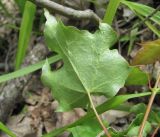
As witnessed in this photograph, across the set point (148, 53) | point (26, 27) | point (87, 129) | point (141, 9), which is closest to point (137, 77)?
point (148, 53)

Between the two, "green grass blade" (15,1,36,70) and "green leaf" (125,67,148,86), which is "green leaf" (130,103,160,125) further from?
"green grass blade" (15,1,36,70)

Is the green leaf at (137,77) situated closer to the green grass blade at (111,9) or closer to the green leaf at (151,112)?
the green leaf at (151,112)

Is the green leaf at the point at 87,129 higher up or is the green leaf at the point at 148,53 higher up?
the green leaf at the point at 148,53

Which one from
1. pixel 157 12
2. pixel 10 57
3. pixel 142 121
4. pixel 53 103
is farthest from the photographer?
pixel 10 57

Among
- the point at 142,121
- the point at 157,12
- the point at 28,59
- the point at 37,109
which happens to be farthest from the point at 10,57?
the point at 142,121

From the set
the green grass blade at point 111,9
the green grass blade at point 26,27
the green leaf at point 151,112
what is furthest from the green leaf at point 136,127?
the green grass blade at point 26,27

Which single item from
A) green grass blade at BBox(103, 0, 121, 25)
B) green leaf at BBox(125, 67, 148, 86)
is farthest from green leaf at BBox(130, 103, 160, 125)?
green grass blade at BBox(103, 0, 121, 25)

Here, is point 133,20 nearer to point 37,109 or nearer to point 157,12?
point 157,12
